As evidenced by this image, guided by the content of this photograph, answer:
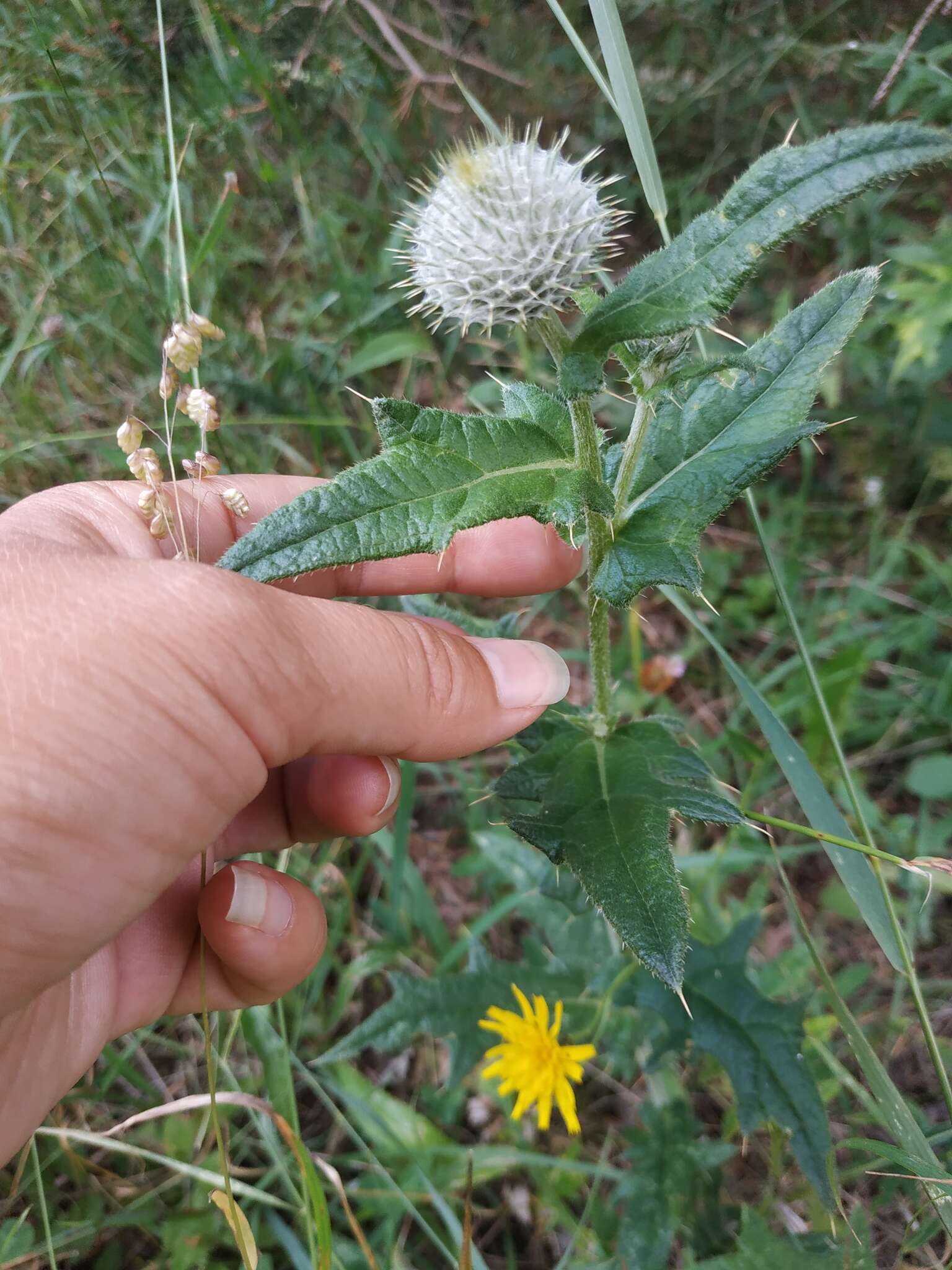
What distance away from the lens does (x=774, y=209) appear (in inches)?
55.6

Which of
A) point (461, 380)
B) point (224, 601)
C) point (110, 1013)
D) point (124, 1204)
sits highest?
point (224, 601)

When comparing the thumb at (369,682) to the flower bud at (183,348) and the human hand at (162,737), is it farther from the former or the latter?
the flower bud at (183,348)

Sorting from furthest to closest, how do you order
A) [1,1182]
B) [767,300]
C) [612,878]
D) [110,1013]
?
[767,300], [1,1182], [110,1013], [612,878]

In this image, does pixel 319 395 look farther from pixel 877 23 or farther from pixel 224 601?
pixel 877 23

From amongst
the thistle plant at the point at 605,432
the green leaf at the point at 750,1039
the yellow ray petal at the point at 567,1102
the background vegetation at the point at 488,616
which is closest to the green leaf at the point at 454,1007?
the background vegetation at the point at 488,616

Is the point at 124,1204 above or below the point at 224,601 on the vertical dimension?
below

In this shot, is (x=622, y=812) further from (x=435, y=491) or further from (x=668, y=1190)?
(x=668, y=1190)

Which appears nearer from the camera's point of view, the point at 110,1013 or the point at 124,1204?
the point at 110,1013

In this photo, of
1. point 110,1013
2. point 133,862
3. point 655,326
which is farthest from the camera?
point 110,1013

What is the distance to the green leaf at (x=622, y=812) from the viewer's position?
1621 millimetres

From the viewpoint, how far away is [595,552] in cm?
185

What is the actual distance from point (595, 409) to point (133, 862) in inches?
133

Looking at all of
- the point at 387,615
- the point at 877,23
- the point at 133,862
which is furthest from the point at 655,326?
the point at 877,23

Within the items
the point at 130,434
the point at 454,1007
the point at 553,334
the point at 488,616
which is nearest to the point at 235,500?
the point at 130,434
